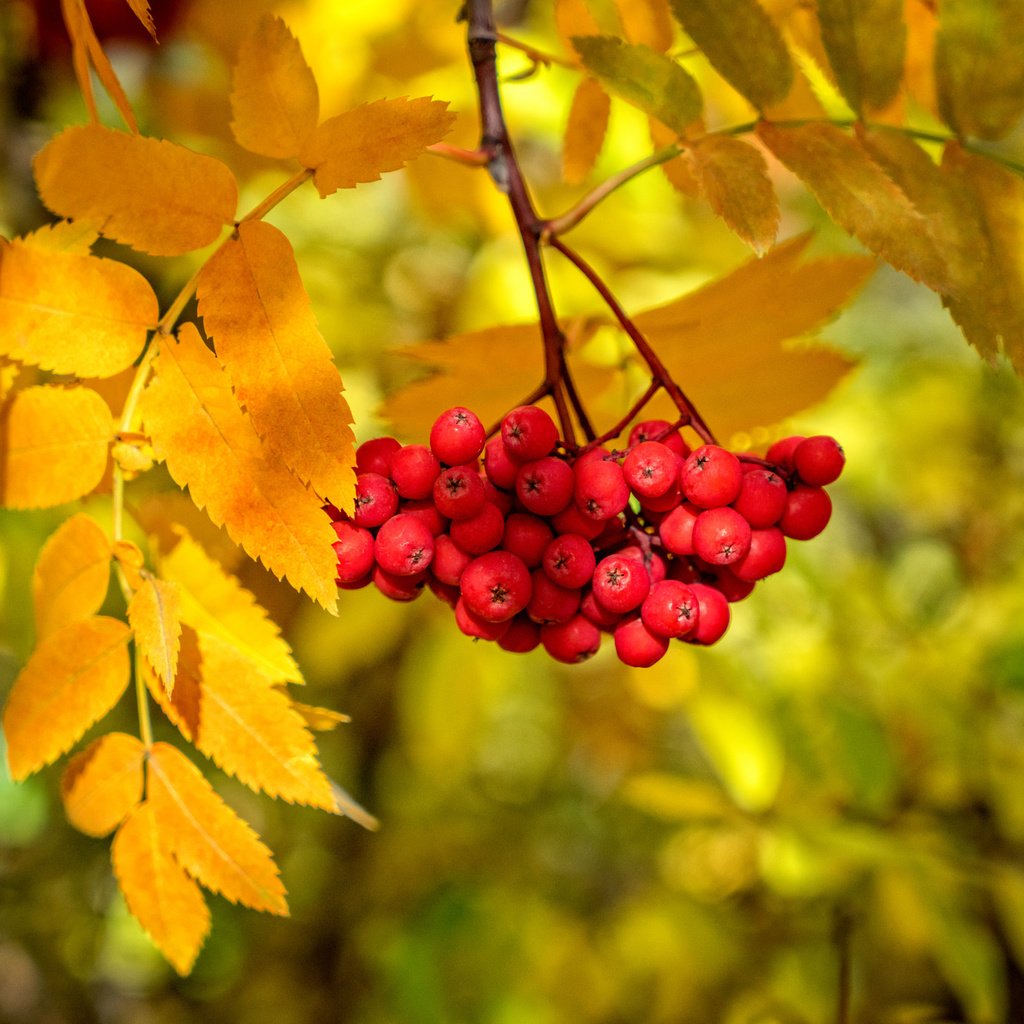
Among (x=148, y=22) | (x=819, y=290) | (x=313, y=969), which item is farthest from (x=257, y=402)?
(x=313, y=969)

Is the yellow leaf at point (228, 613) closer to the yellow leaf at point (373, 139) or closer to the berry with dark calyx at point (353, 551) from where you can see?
the berry with dark calyx at point (353, 551)

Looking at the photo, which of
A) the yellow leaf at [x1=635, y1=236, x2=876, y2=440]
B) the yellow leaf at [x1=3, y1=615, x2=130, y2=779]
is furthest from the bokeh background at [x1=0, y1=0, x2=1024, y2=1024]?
the yellow leaf at [x1=3, y1=615, x2=130, y2=779]

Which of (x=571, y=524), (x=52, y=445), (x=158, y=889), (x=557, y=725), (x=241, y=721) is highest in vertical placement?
(x=52, y=445)

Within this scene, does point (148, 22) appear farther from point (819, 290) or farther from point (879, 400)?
point (879, 400)

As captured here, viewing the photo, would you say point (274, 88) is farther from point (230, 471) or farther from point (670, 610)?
point (670, 610)

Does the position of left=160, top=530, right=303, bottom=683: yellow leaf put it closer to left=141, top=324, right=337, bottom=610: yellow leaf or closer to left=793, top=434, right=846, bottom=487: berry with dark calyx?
left=141, top=324, right=337, bottom=610: yellow leaf

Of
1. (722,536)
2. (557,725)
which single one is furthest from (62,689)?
(557,725)
